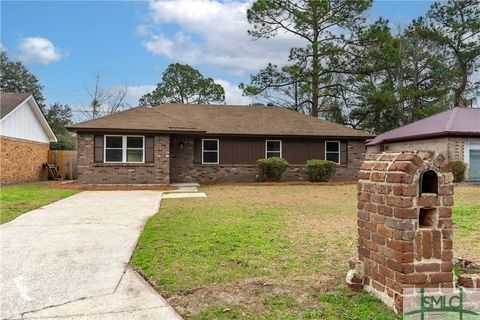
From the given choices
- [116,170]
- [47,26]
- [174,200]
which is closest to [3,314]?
[174,200]

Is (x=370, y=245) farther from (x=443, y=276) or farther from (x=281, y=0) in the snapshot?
(x=281, y=0)

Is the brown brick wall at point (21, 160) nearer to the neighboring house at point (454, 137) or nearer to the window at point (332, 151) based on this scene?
the window at point (332, 151)

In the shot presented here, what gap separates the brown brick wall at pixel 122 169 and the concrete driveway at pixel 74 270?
7554 mm

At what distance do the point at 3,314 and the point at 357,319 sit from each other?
124 inches

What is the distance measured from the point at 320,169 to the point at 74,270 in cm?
1503

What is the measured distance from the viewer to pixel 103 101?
37.8 metres

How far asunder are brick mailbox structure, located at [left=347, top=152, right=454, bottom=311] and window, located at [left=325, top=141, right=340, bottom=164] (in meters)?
17.1

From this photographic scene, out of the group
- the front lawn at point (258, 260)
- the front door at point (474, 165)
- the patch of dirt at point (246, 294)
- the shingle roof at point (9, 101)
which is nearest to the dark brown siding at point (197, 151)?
the shingle roof at point (9, 101)

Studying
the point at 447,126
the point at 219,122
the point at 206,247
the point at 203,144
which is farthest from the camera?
the point at 219,122

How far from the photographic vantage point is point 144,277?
4.51m

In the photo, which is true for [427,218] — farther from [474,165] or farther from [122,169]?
[474,165]

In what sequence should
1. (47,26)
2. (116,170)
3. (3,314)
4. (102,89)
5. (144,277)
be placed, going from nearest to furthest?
(3,314), (144,277), (116,170), (47,26), (102,89)

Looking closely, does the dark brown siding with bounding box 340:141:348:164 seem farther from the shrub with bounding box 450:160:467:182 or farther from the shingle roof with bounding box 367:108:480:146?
the shrub with bounding box 450:160:467:182

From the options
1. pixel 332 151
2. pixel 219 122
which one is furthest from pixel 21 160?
pixel 332 151
